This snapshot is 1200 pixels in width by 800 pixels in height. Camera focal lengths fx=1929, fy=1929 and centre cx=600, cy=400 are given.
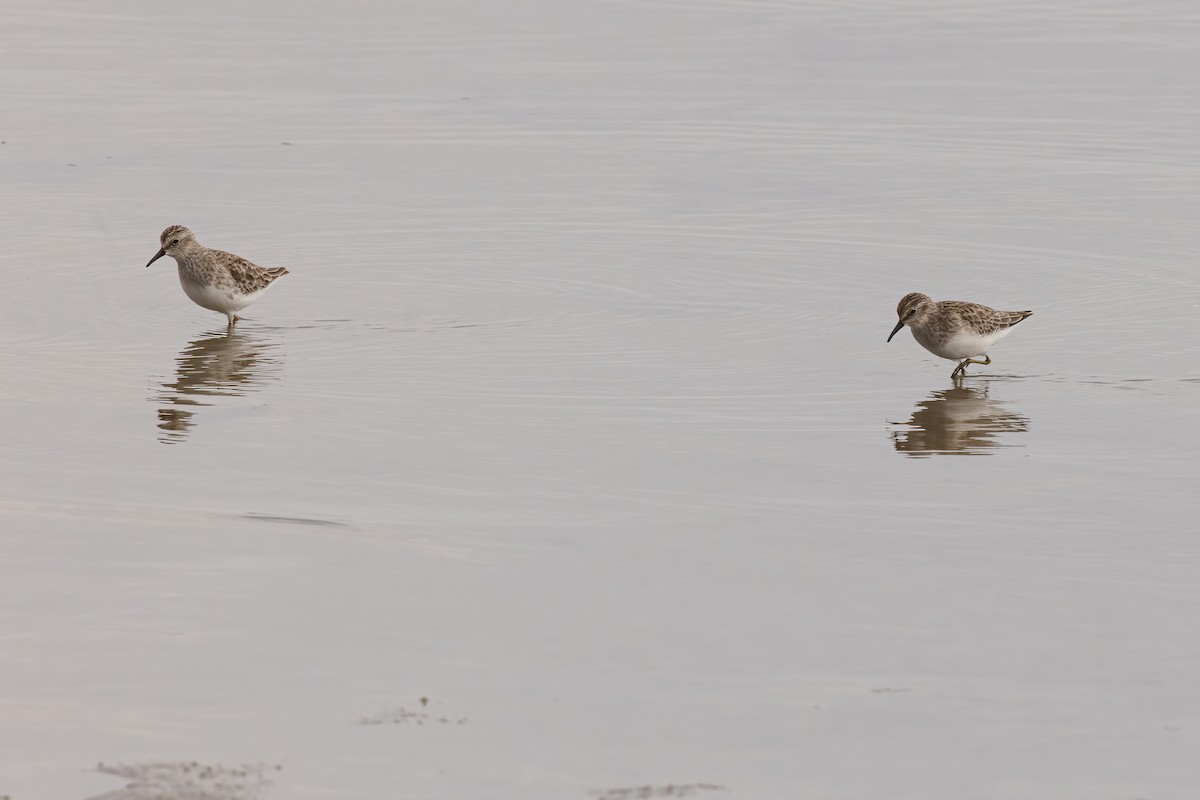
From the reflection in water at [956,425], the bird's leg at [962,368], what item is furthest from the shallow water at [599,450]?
the bird's leg at [962,368]

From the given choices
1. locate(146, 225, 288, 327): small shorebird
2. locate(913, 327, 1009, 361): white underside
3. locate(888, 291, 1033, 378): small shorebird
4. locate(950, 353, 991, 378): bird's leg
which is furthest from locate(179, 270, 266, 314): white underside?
locate(950, 353, 991, 378): bird's leg

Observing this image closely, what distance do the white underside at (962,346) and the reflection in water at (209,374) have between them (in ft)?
19.0

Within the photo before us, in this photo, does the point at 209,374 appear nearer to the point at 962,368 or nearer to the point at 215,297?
the point at 215,297

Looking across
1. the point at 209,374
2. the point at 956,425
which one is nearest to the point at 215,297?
the point at 209,374

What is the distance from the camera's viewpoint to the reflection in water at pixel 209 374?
1473 centimetres

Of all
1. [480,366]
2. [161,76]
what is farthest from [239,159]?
[480,366]

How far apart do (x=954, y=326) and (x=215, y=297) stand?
286 inches

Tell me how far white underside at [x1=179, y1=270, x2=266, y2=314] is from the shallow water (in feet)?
1.19

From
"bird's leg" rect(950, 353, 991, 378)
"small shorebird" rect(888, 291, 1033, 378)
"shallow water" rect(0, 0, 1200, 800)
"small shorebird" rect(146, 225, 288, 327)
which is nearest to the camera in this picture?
"shallow water" rect(0, 0, 1200, 800)

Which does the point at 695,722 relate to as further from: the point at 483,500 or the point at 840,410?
the point at 840,410

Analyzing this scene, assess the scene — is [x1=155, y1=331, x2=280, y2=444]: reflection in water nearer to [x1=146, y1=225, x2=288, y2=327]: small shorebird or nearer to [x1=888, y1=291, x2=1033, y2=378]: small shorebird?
[x1=146, y1=225, x2=288, y2=327]: small shorebird

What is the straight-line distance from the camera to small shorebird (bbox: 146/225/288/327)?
18.9m

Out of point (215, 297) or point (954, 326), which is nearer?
point (954, 326)

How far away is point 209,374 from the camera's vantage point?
1681 cm
